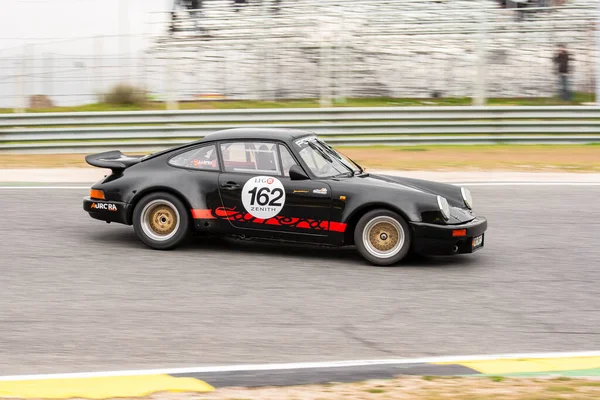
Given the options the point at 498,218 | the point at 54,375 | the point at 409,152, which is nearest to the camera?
the point at 54,375

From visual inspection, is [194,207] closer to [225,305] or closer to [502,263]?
[225,305]

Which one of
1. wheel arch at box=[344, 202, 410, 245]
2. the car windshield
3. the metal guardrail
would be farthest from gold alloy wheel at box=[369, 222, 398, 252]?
the metal guardrail

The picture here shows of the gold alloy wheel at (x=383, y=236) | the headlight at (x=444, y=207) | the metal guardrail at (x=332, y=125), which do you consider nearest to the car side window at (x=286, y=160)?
the gold alloy wheel at (x=383, y=236)

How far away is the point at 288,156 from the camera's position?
7.95 meters

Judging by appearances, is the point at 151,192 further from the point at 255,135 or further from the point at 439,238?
the point at 439,238

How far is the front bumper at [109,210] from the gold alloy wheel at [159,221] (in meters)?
0.21

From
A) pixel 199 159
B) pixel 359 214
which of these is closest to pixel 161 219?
pixel 199 159

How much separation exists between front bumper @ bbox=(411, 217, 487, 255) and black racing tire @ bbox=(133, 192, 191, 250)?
7.26 feet

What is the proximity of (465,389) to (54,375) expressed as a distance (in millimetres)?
2410

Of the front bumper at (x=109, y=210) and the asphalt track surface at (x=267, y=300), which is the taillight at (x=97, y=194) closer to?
the front bumper at (x=109, y=210)

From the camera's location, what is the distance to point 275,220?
310 inches

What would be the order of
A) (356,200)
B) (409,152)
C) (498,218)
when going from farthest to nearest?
1. (409,152)
2. (498,218)
3. (356,200)

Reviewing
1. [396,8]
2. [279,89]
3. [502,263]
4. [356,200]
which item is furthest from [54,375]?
[396,8]

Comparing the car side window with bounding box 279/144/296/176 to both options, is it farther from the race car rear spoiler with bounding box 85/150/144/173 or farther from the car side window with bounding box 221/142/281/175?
the race car rear spoiler with bounding box 85/150/144/173
